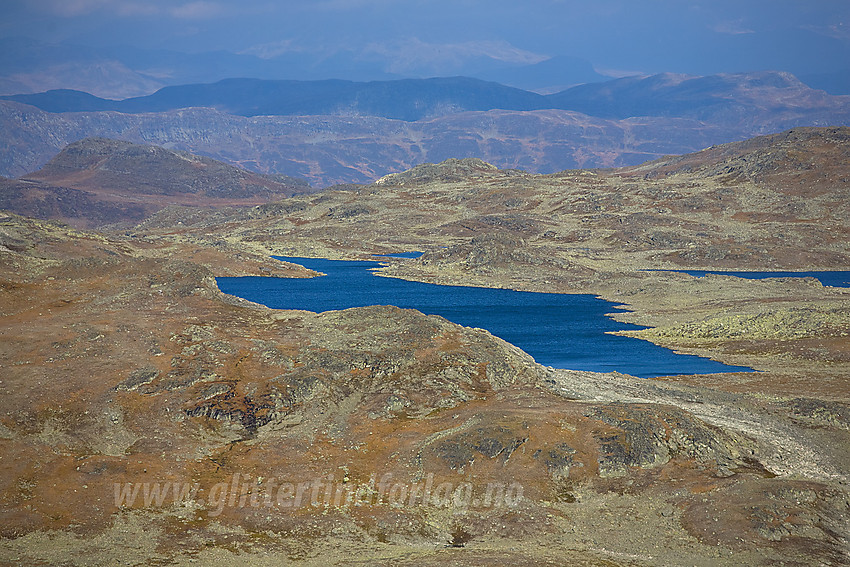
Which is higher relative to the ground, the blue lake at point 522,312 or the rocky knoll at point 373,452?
the rocky knoll at point 373,452

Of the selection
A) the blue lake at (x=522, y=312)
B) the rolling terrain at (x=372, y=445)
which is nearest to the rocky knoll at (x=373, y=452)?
the rolling terrain at (x=372, y=445)

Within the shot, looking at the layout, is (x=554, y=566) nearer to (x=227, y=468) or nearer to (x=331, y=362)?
(x=227, y=468)

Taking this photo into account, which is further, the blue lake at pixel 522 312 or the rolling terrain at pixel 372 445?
the blue lake at pixel 522 312

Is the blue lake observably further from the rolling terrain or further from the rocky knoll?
the rocky knoll

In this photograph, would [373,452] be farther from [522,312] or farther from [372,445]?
[522,312]

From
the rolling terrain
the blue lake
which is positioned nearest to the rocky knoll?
the rolling terrain

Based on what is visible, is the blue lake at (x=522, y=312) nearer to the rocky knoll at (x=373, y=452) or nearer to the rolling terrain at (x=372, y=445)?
the rolling terrain at (x=372, y=445)

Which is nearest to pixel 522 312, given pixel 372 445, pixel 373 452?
pixel 372 445
